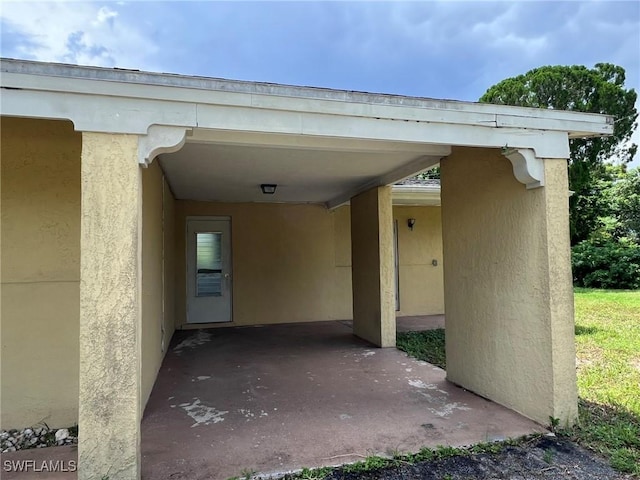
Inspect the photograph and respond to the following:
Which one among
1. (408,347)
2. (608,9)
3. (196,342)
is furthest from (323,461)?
(608,9)

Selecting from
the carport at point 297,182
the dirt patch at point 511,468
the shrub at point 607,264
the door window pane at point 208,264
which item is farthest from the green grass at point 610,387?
the shrub at point 607,264

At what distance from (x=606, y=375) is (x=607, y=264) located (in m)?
13.1

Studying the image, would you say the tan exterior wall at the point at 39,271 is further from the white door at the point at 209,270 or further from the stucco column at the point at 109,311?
the white door at the point at 209,270

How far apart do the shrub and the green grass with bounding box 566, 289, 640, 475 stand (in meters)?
7.20

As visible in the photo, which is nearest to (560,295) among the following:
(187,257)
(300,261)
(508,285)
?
(508,285)

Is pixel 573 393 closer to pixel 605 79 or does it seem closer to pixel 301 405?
pixel 301 405

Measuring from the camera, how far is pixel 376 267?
269 inches

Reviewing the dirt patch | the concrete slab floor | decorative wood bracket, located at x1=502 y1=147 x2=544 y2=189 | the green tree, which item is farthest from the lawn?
the green tree

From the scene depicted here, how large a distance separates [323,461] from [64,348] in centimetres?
254

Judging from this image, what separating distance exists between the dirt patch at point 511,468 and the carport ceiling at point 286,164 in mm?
2676

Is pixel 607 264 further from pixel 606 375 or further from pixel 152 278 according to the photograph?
pixel 152 278

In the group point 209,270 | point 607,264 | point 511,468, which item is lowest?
point 511,468

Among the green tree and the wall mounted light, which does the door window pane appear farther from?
the green tree

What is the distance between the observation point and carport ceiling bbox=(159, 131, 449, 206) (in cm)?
364
